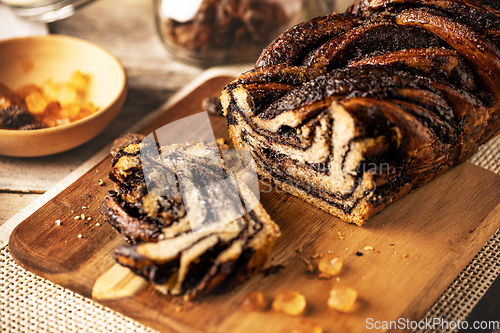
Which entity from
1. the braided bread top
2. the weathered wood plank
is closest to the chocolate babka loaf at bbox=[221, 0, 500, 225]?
the braided bread top

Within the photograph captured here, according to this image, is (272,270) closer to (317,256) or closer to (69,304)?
(317,256)

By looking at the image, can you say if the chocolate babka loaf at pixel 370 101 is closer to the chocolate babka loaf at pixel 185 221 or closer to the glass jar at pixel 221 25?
the chocolate babka loaf at pixel 185 221

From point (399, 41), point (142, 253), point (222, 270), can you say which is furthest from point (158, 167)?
point (399, 41)

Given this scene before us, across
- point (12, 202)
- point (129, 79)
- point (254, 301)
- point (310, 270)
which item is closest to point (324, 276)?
point (310, 270)

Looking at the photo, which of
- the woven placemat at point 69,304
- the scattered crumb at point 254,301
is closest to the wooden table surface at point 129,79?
the woven placemat at point 69,304

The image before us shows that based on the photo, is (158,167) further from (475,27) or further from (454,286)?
(475,27)

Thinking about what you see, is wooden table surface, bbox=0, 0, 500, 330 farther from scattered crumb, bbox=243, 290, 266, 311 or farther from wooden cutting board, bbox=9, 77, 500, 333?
scattered crumb, bbox=243, 290, 266, 311
